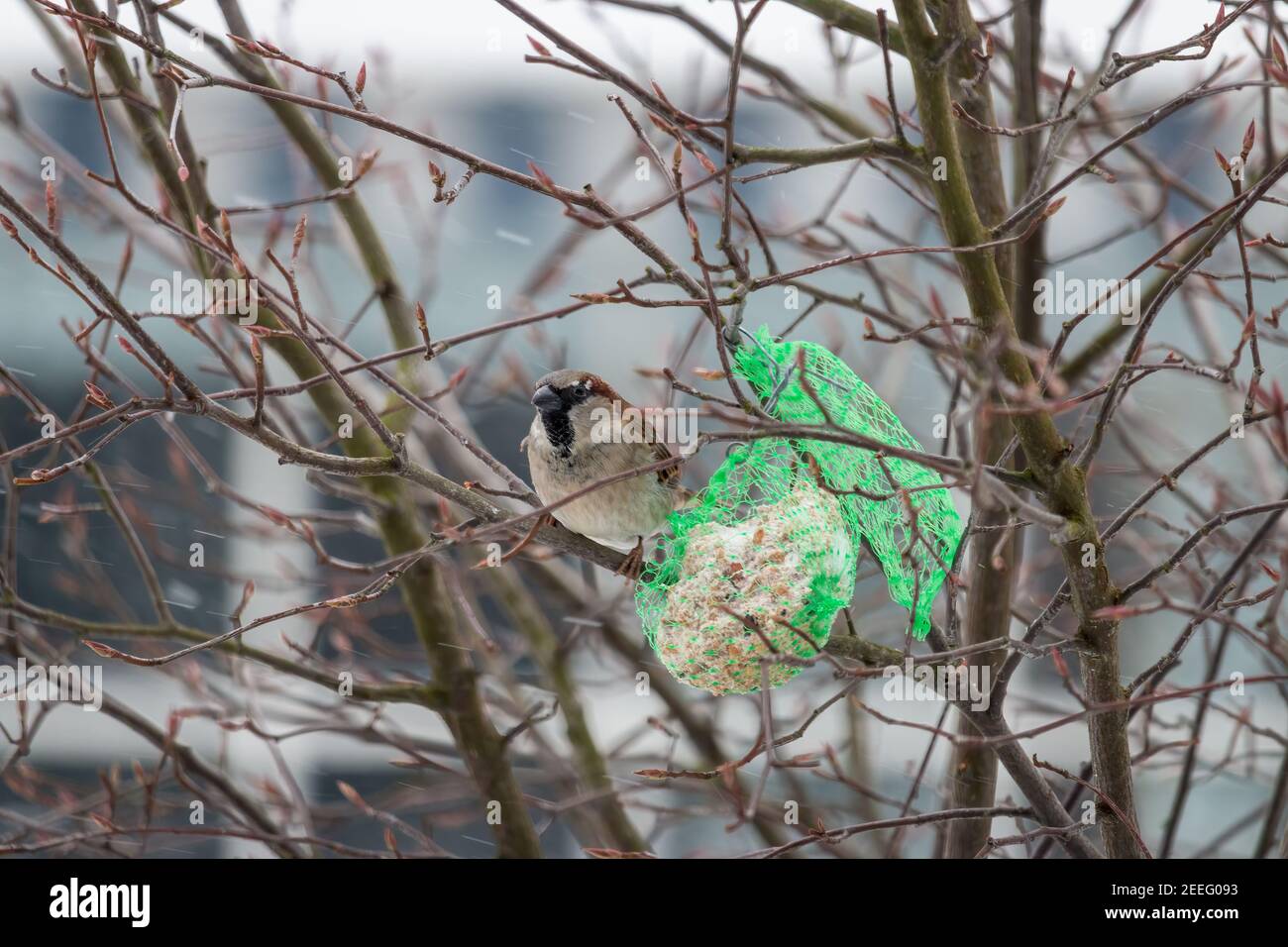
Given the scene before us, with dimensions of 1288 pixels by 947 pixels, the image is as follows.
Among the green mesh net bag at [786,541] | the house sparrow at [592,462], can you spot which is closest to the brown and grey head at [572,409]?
the house sparrow at [592,462]

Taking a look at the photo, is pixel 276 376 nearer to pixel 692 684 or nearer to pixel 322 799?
pixel 692 684

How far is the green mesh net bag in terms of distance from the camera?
1874 millimetres

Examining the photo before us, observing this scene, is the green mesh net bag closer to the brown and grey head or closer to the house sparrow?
the house sparrow

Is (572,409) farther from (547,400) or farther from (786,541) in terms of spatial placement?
(786,541)

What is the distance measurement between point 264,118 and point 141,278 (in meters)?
0.84

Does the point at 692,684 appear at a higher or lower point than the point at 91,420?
lower

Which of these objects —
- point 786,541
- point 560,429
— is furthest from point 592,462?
point 786,541

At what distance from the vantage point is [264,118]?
427 cm

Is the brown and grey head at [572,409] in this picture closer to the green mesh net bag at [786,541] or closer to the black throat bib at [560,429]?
the black throat bib at [560,429]

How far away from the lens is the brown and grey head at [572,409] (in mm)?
2436

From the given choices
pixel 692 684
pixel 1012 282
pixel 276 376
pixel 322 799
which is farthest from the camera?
pixel 322 799

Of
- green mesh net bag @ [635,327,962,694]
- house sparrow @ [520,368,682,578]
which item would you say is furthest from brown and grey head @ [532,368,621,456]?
green mesh net bag @ [635,327,962,694]

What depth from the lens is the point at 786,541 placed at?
1948 mm
